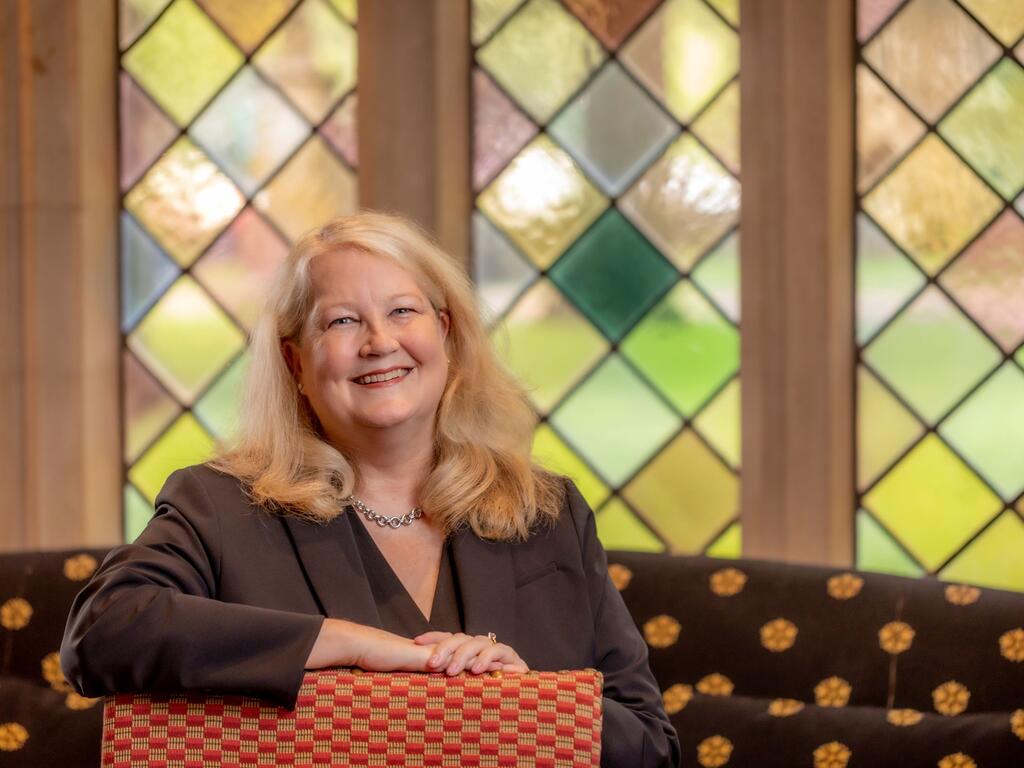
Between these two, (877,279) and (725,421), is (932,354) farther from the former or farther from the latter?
(725,421)

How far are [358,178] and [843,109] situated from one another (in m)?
1.12

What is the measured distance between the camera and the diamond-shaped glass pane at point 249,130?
3.54 metres

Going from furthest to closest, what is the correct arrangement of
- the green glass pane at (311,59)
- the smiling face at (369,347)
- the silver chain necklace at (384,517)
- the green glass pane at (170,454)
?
the green glass pane at (170,454) < the green glass pane at (311,59) < the silver chain necklace at (384,517) < the smiling face at (369,347)

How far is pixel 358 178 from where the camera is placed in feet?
11.1

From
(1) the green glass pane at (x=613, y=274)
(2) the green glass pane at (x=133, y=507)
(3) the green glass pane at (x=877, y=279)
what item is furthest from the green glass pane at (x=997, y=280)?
(2) the green glass pane at (x=133, y=507)

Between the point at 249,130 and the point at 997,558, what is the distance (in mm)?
2030

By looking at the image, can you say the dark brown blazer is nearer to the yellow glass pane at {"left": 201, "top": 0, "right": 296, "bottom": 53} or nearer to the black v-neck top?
the black v-neck top

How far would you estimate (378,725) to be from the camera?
186 cm

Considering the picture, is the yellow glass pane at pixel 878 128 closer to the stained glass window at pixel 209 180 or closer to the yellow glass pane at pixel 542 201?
the yellow glass pane at pixel 542 201

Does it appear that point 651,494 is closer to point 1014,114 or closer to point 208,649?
point 1014,114

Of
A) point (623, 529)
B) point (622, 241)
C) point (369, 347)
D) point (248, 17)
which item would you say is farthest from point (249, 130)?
point (369, 347)

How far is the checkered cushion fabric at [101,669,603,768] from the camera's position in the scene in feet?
6.04

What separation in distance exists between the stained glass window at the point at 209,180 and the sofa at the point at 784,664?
74 cm

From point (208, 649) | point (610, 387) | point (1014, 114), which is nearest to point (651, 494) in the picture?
point (610, 387)
